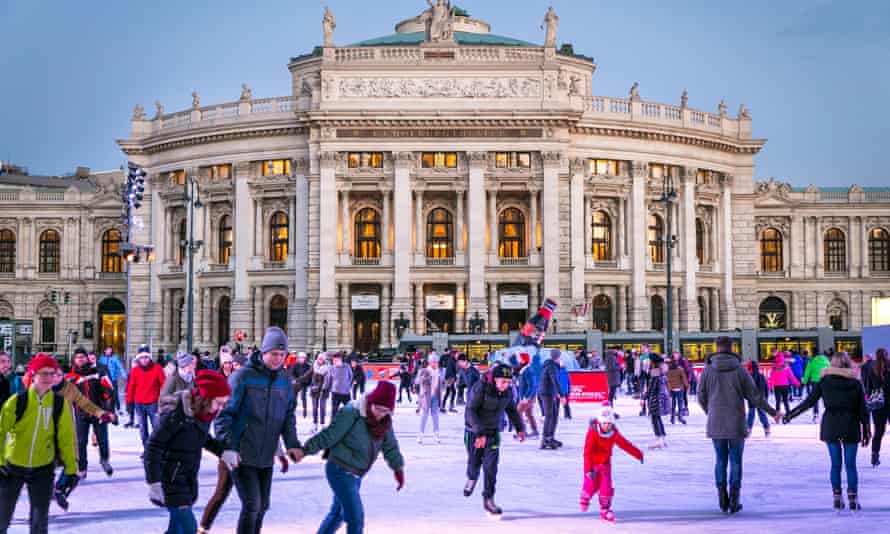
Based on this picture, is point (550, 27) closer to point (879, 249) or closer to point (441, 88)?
point (441, 88)

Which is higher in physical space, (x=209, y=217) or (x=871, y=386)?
(x=209, y=217)

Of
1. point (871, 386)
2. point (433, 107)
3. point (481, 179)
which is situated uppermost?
point (433, 107)

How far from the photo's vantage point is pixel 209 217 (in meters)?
72.3

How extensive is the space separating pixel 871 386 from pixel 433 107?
50.5m

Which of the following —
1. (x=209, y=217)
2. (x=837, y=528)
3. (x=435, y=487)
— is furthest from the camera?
(x=209, y=217)

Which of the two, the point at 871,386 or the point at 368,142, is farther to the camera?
the point at 368,142

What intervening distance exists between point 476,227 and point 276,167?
42.0 feet

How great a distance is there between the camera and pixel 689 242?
238 ft

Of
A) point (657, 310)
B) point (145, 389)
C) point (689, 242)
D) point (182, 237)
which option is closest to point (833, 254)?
point (689, 242)

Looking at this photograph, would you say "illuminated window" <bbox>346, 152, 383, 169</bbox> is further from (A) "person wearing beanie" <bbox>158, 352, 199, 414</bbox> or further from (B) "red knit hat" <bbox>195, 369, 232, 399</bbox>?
(B) "red knit hat" <bbox>195, 369, 232, 399</bbox>

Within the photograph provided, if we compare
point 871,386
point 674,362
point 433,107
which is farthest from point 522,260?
point 871,386

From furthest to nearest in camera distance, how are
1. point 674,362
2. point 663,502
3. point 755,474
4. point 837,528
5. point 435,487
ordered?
point 674,362, point 755,474, point 435,487, point 663,502, point 837,528

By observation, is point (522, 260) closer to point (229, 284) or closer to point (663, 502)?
point (229, 284)

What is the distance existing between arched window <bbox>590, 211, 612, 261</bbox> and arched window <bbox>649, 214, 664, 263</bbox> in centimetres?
308
